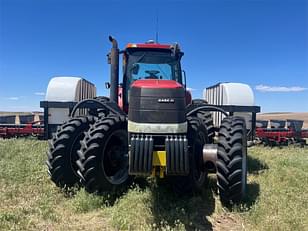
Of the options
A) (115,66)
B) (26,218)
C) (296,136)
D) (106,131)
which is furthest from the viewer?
(296,136)

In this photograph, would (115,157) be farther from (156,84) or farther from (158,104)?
(156,84)

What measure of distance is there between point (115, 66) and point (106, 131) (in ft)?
4.96

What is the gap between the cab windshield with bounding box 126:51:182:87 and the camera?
6.68 metres

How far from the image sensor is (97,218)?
14.7 feet

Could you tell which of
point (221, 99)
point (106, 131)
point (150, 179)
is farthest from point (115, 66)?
point (221, 99)

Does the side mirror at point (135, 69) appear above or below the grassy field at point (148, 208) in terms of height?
above

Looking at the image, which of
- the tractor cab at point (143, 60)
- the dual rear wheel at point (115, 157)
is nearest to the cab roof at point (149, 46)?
the tractor cab at point (143, 60)

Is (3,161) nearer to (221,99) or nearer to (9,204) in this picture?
(9,204)

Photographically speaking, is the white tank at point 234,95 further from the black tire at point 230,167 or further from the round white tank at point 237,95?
the black tire at point 230,167

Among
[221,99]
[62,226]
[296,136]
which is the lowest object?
[62,226]

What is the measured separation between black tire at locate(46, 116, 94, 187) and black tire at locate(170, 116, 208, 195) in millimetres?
1691

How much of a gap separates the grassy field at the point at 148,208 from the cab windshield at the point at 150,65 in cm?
222

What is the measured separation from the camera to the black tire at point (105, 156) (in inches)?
186

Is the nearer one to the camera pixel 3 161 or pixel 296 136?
pixel 3 161
